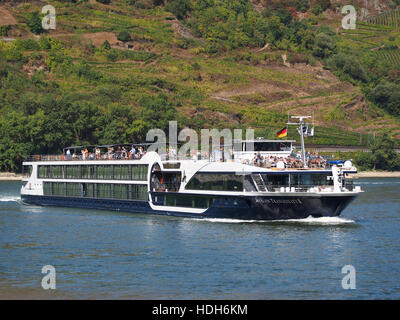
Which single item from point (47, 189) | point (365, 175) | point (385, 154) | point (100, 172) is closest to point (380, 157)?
point (385, 154)

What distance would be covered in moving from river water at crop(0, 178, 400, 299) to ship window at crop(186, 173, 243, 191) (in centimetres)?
278

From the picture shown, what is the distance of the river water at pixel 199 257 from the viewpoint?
1500 inches

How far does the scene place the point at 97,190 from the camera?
74688mm

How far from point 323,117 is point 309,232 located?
14390 centimetres

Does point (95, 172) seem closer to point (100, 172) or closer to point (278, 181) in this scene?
point (100, 172)

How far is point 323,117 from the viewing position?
639 ft

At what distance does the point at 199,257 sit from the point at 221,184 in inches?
544

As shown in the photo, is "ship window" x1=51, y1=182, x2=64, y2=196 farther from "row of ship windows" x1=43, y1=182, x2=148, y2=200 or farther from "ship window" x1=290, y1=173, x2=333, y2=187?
"ship window" x1=290, y1=173, x2=333, y2=187

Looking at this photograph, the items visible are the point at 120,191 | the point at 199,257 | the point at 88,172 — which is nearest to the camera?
the point at 199,257

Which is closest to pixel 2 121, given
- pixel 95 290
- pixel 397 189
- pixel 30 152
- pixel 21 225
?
pixel 30 152

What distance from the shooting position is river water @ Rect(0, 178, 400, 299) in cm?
3809

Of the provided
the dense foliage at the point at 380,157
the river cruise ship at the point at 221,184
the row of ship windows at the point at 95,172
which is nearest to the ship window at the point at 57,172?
the row of ship windows at the point at 95,172

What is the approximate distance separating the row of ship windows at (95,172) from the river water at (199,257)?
14.1 ft

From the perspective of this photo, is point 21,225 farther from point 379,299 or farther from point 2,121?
point 2,121
